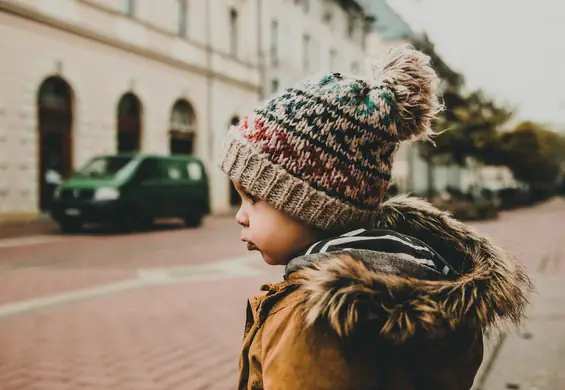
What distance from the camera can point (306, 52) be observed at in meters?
33.5

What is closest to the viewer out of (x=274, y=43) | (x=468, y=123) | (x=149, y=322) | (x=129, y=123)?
(x=149, y=322)

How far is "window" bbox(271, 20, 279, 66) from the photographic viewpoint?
29433 mm

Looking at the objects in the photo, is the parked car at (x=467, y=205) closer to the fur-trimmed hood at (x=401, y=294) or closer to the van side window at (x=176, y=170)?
the van side window at (x=176, y=170)

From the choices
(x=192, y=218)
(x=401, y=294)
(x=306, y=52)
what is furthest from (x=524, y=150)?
(x=401, y=294)

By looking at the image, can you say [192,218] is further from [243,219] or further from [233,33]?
[243,219]

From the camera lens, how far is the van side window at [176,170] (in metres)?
15.2

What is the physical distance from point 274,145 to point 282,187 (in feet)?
0.32

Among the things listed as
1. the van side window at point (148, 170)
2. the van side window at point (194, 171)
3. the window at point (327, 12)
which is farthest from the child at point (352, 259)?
the window at point (327, 12)

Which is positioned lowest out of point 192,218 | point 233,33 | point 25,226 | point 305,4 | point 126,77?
point 25,226

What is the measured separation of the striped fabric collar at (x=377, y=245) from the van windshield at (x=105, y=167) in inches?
512

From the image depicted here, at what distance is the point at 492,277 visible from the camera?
1.34 meters

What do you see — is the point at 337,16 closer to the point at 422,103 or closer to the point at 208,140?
the point at 208,140

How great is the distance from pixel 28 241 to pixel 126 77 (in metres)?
9.04

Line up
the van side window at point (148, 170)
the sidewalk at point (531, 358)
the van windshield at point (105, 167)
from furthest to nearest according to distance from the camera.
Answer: the van side window at point (148, 170) < the van windshield at point (105, 167) < the sidewalk at point (531, 358)
